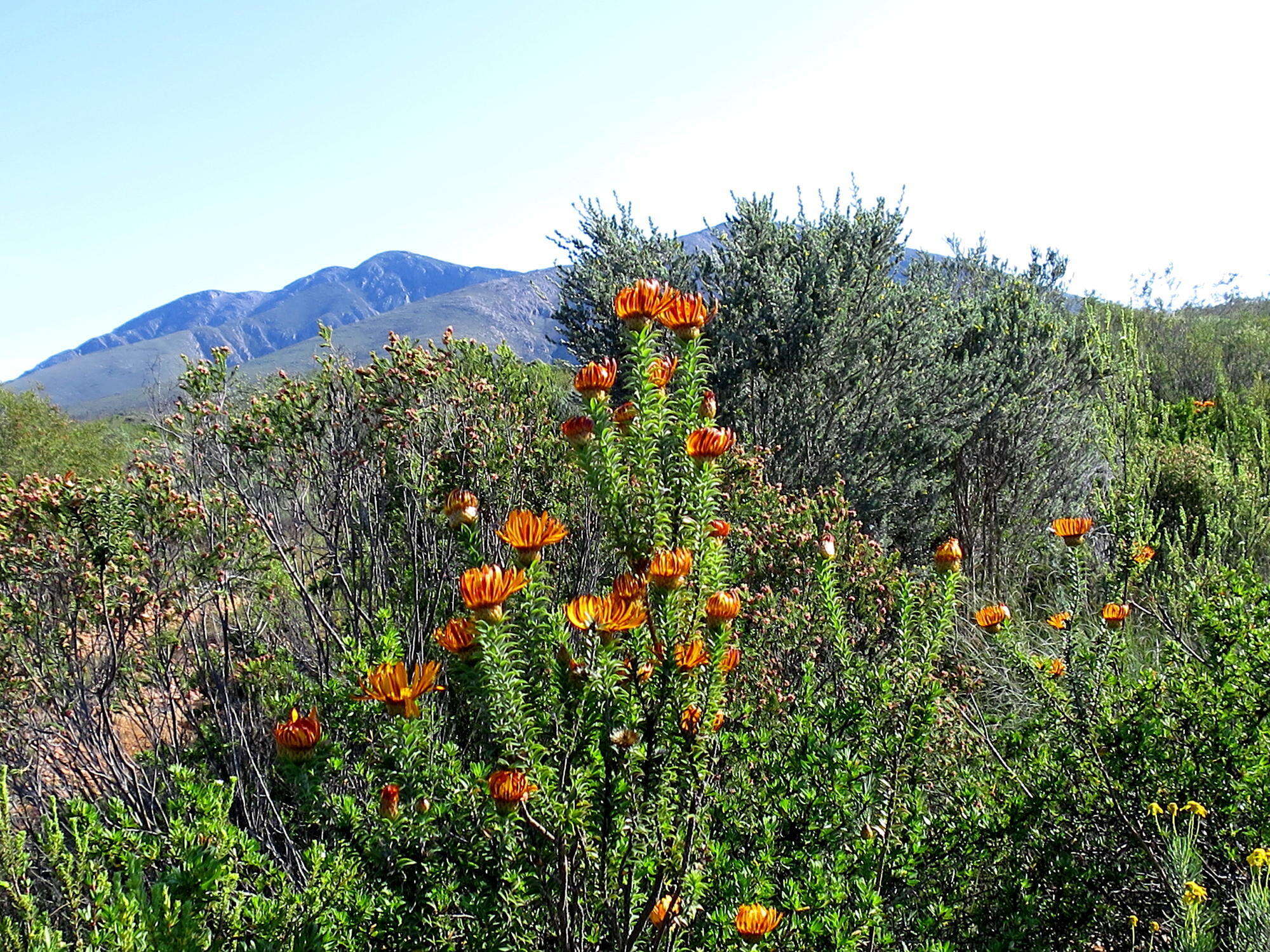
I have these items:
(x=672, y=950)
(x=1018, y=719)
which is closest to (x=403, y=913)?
(x=672, y=950)

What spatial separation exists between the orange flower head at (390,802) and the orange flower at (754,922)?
2.38 ft

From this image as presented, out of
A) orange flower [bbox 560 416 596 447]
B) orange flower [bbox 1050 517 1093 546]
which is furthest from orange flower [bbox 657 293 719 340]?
orange flower [bbox 1050 517 1093 546]

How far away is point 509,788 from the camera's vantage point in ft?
4.29

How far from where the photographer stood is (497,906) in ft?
5.34

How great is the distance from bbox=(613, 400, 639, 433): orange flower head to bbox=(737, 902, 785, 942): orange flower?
0.94 m

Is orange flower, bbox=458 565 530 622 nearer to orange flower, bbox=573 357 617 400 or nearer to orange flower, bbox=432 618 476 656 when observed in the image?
orange flower, bbox=432 618 476 656

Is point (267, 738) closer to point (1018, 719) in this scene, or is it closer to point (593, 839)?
point (593, 839)

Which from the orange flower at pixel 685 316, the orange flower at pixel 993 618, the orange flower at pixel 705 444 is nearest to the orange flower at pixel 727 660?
the orange flower at pixel 705 444

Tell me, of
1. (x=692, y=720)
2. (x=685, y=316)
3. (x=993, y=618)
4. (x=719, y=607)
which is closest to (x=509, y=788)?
(x=692, y=720)

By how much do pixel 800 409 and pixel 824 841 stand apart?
3666 millimetres

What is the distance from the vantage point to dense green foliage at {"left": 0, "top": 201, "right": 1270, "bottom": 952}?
1490 millimetres

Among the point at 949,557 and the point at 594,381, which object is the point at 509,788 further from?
the point at 949,557

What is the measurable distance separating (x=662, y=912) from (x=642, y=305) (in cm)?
125

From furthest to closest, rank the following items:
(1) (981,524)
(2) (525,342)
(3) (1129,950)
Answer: (2) (525,342)
(1) (981,524)
(3) (1129,950)
